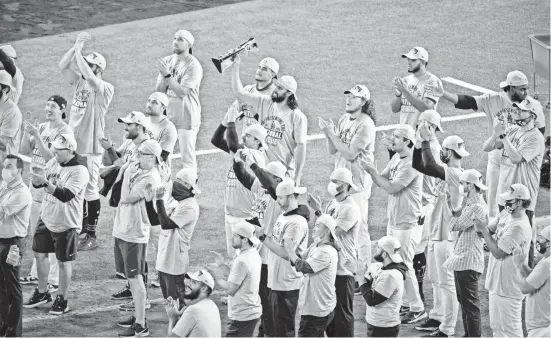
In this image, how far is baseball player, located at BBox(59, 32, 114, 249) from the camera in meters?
19.3

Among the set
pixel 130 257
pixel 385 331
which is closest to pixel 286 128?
pixel 130 257

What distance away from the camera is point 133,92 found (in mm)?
25516

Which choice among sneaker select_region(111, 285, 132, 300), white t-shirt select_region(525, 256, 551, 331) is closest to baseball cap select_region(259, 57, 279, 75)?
sneaker select_region(111, 285, 132, 300)

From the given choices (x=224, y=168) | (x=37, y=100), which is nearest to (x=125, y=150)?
(x=224, y=168)

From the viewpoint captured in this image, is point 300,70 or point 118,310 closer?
point 118,310

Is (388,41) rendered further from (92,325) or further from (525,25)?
(92,325)

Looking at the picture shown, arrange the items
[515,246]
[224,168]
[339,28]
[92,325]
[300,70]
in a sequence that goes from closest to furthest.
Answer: [515,246], [92,325], [224,168], [300,70], [339,28]

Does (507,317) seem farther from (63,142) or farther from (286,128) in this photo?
(63,142)

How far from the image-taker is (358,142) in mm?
17562

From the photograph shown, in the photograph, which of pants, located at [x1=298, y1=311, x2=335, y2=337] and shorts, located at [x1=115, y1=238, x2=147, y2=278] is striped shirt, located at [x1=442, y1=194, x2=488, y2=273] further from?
shorts, located at [x1=115, y1=238, x2=147, y2=278]

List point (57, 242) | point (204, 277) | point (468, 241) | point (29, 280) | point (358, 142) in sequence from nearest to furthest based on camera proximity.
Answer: point (204, 277) < point (468, 241) < point (57, 242) < point (358, 142) < point (29, 280)

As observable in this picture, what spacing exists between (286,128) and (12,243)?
12.7ft

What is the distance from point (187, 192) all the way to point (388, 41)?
12889 mm

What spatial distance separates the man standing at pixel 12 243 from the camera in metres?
16.0
